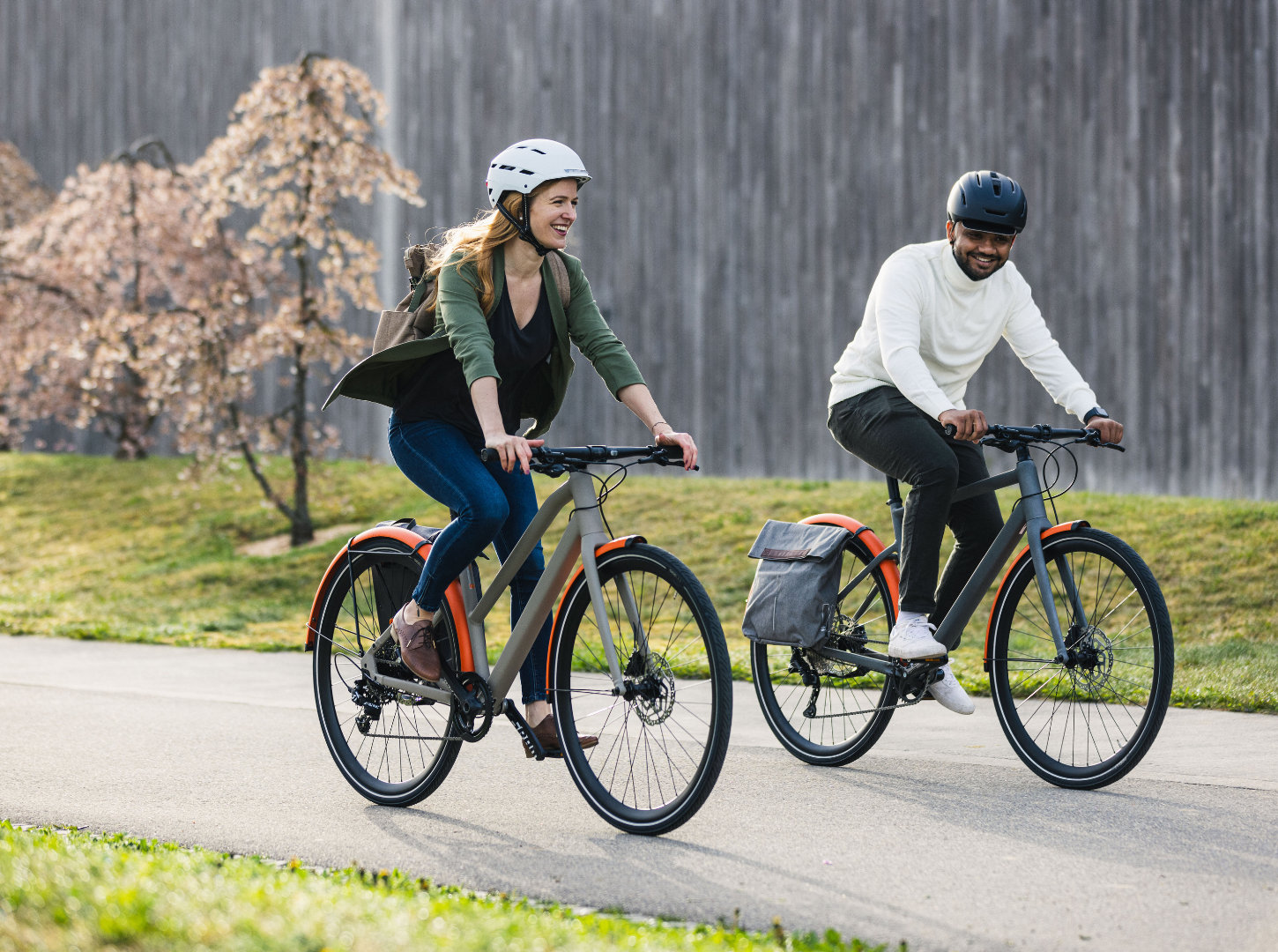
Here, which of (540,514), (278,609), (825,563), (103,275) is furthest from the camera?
(103,275)

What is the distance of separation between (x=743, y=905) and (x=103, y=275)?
15.1m

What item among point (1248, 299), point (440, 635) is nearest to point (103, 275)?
point (1248, 299)

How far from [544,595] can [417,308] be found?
1.01 metres

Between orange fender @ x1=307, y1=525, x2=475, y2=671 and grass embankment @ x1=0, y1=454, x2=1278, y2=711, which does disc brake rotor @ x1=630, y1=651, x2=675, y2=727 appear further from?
grass embankment @ x1=0, y1=454, x2=1278, y2=711

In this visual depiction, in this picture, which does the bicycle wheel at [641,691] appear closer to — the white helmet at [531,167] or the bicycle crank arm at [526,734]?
the bicycle crank arm at [526,734]

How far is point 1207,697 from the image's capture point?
19.3ft

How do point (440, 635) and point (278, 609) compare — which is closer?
point (440, 635)

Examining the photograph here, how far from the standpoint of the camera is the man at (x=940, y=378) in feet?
15.0

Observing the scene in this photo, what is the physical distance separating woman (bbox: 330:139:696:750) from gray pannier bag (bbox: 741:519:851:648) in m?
0.88

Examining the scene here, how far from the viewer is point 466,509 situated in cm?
411

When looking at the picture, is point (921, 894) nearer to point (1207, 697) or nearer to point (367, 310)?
point (1207, 697)

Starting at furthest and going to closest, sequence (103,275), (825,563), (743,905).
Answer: (103,275)
(825,563)
(743,905)

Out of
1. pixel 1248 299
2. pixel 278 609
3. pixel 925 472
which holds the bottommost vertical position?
pixel 278 609

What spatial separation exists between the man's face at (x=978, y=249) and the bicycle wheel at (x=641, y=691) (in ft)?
5.33
